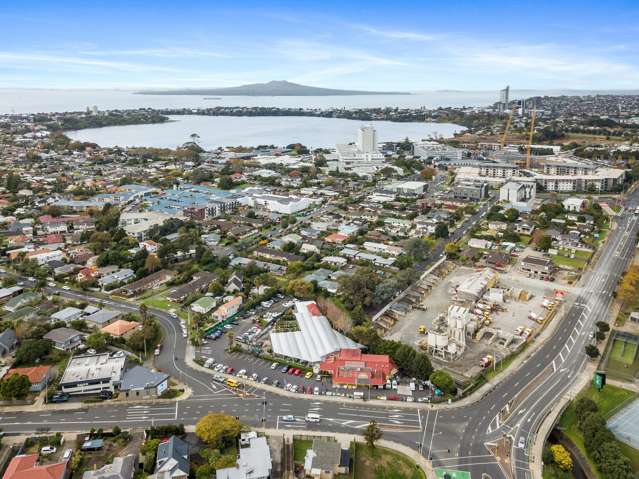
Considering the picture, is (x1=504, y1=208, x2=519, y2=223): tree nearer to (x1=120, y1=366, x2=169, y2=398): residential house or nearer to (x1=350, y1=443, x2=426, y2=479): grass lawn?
(x1=350, y1=443, x2=426, y2=479): grass lawn

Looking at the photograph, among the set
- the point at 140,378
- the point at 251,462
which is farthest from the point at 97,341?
the point at 251,462

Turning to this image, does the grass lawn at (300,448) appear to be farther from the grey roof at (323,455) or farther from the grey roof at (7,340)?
the grey roof at (7,340)

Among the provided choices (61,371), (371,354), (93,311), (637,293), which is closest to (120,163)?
(93,311)

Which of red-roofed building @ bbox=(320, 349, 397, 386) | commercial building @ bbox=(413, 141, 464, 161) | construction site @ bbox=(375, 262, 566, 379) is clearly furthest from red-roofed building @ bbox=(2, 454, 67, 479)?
commercial building @ bbox=(413, 141, 464, 161)

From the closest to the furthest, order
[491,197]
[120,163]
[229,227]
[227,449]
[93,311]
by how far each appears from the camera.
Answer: [227,449] < [93,311] < [229,227] < [491,197] < [120,163]

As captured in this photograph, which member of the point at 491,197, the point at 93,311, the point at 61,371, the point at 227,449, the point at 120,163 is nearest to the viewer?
the point at 227,449

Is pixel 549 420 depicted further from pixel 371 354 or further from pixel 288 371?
pixel 288 371

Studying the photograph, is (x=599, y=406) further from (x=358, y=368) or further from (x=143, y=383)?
(x=143, y=383)
